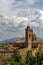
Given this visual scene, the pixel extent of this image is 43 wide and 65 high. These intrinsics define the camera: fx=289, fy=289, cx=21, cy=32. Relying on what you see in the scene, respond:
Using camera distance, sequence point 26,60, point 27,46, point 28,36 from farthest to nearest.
A: point 28,36 → point 27,46 → point 26,60

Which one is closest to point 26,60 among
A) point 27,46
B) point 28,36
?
point 27,46

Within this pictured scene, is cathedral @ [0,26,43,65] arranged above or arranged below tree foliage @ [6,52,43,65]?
above

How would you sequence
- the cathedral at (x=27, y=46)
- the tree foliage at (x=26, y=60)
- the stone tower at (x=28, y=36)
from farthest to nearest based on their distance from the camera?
the stone tower at (x=28, y=36) < the cathedral at (x=27, y=46) < the tree foliage at (x=26, y=60)

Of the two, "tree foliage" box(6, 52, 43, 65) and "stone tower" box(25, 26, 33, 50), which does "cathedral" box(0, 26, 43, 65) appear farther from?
"tree foliage" box(6, 52, 43, 65)

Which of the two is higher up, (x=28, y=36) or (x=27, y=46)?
(x=28, y=36)

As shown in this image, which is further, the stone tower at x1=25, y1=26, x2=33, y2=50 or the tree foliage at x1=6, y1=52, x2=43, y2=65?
the stone tower at x1=25, y1=26, x2=33, y2=50

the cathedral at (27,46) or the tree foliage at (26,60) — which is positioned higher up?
the cathedral at (27,46)

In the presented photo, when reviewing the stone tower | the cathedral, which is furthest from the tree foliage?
the stone tower

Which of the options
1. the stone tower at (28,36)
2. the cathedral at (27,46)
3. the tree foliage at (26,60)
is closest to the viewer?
the tree foliage at (26,60)

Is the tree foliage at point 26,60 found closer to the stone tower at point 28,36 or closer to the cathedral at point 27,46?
the cathedral at point 27,46

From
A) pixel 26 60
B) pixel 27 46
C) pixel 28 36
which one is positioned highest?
pixel 28 36

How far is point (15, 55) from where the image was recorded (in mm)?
52500

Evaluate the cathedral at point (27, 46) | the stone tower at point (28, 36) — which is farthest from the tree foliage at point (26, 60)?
the stone tower at point (28, 36)

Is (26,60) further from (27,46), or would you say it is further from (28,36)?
(28,36)
